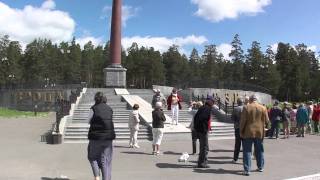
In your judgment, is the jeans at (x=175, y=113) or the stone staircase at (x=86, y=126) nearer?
the stone staircase at (x=86, y=126)

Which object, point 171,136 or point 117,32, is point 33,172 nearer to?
point 171,136

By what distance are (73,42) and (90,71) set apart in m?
11.8

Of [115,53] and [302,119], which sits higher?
[115,53]

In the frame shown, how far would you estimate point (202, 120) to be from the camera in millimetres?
12969

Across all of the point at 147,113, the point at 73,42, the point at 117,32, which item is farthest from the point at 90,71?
the point at 147,113

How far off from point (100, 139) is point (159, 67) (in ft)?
305

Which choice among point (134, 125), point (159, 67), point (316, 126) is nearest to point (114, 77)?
point (316, 126)

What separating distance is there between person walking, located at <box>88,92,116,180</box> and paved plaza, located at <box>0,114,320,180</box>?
1736 millimetres

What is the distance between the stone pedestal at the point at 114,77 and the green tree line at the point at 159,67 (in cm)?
5303

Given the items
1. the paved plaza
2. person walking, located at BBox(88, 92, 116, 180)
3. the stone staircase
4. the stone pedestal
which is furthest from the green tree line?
person walking, located at BBox(88, 92, 116, 180)

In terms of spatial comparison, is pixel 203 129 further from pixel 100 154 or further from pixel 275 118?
pixel 275 118

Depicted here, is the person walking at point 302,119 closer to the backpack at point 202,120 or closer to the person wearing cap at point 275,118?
the person wearing cap at point 275,118

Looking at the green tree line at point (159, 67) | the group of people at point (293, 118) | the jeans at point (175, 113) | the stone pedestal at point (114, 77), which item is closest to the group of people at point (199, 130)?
the jeans at point (175, 113)

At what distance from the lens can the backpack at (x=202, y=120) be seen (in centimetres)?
1286
